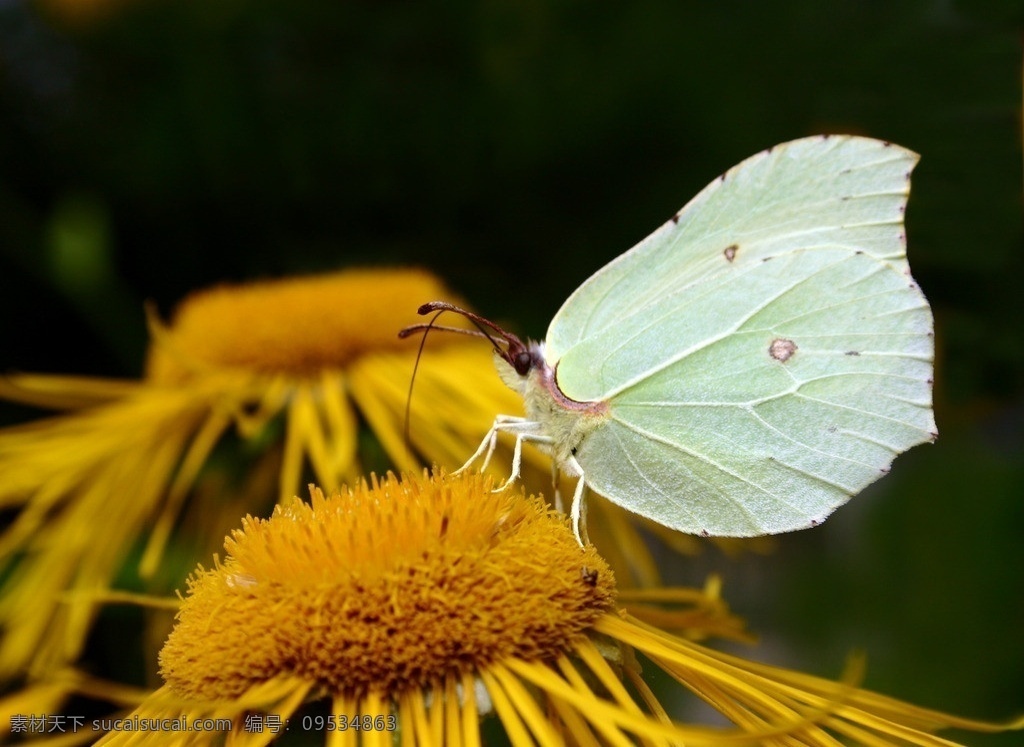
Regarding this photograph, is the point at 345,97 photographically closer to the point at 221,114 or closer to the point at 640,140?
the point at 221,114

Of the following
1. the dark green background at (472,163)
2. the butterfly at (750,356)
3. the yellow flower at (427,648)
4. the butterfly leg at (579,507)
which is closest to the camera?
the yellow flower at (427,648)

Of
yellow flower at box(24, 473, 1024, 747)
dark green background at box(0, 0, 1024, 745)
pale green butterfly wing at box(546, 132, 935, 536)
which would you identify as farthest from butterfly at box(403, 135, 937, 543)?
dark green background at box(0, 0, 1024, 745)

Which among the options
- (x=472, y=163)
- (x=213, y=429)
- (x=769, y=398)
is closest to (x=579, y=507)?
(x=769, y=398)

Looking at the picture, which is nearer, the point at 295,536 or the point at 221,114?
the point at 295,536

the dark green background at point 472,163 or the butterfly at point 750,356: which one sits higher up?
the dark green background at point 472,163

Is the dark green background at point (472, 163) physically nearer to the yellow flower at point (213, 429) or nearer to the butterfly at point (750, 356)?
the yellow flower at point (213, 429)

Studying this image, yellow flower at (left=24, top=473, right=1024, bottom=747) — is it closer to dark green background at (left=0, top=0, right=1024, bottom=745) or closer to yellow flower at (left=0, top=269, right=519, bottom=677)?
yellow flower at (left=0, top=269, right=519, bottom=677)

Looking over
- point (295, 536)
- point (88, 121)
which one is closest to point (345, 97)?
point (88, 121)

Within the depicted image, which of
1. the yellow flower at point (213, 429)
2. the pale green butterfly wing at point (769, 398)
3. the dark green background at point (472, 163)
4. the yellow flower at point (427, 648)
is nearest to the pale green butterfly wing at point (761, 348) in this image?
the pale green butterfly wing at point (769, 398)
